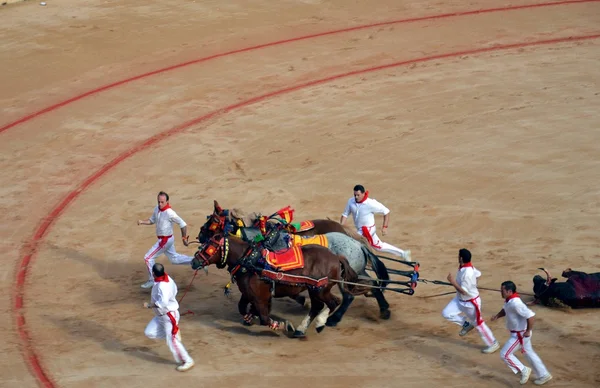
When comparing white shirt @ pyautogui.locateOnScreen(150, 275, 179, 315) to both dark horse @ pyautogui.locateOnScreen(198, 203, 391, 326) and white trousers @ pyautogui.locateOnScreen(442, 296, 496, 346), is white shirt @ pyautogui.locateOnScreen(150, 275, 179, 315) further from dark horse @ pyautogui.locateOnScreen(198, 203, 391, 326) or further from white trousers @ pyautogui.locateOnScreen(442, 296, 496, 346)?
white trousers @ pyautogui.locateOnScreen(442, 296, 496, 346)

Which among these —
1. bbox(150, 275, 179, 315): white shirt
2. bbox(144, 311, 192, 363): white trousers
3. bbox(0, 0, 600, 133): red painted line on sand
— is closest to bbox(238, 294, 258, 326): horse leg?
bbox(144, 311, 192, 363): white trousers

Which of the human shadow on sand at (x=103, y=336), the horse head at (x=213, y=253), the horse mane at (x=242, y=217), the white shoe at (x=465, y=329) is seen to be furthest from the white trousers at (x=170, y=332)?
the white shoe at (x=465, y=329)

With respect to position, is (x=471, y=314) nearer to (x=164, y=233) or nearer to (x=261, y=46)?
(x=164, y=233)

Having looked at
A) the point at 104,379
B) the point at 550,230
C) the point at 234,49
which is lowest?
the point at 104,379

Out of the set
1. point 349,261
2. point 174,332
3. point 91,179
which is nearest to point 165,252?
point 174,332

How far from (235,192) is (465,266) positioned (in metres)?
6.62

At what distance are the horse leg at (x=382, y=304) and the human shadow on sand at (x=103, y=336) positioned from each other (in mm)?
3036

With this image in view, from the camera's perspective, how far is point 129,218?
18.3m

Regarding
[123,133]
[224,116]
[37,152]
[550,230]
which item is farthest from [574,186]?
[37,152]

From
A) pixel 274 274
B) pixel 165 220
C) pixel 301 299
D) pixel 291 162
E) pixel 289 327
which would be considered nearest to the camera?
pixel 274 274

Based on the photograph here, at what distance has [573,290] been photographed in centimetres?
1406

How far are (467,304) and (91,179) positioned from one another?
9.23 meters

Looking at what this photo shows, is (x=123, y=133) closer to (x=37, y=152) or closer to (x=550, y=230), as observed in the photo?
(x=37, y=152)

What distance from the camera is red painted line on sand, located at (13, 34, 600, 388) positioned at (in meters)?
14.0
